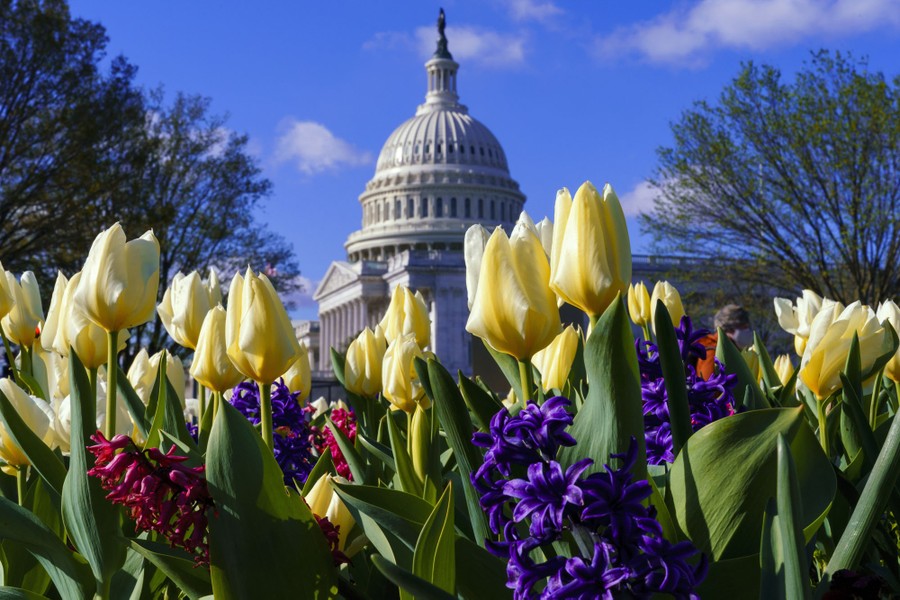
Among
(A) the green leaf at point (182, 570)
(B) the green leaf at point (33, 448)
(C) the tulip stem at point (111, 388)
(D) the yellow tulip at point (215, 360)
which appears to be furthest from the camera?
(D) the yellow tulip at point (215, 360)

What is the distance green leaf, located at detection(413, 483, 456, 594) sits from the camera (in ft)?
3.35

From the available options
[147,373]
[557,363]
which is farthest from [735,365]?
[147,373]

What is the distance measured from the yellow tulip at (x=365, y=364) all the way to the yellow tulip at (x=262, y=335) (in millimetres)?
838

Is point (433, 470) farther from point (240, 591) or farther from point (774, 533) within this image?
point (774, 533)

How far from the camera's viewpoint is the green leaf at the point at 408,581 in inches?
34.3

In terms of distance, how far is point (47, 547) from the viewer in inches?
52.7

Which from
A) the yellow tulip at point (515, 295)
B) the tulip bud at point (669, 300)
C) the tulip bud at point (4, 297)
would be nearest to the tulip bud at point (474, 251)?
the yellow tulip at point (515, 295)

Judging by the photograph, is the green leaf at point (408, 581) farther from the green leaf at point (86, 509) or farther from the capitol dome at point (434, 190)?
the capitol dome at point (434, 190)

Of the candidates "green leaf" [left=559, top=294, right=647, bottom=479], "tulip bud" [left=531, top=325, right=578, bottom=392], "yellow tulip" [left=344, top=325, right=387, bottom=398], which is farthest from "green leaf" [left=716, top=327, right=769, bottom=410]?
"green leaf" [left=559, top=294, right=647, bottom=479]

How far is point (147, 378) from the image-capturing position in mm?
2488

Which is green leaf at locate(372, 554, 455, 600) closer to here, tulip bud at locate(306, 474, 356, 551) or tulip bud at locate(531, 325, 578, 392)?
tulip bud at locate(306, 474, 356, 551)

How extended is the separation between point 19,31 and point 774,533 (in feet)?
66.3

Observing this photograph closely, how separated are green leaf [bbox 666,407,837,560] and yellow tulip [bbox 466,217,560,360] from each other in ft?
0.91

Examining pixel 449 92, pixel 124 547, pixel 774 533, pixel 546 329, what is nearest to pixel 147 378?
pixel 124 547
